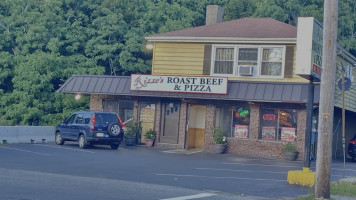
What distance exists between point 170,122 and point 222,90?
371cm

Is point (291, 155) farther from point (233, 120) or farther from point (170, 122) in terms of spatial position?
point (170, 122)

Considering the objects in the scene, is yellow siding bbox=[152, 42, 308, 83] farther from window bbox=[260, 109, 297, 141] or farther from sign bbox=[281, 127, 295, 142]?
sign bbox=[281, 127, 295, 142]

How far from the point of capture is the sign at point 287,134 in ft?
90.0

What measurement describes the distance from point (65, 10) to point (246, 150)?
20.3 meters

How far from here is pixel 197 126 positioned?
30.0 metres

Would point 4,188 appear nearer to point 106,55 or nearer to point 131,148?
point 131,148

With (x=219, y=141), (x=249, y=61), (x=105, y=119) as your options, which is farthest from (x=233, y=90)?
(x=105, y=119)

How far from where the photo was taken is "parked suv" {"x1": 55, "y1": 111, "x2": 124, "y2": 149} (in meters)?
26.3

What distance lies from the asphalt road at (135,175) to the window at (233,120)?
1808 millimetres

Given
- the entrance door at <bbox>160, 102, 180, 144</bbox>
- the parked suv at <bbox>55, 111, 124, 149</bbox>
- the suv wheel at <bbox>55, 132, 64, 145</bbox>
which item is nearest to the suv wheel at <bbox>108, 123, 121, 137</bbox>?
the parked suv at <bbox>55, 111, 124, 149</bbox>

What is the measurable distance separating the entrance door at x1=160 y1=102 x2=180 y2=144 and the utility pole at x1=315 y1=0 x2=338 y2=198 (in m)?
16.1

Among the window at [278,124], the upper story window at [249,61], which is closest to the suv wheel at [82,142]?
the upper story window at [249,61]

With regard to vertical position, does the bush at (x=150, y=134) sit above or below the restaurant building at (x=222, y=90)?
below

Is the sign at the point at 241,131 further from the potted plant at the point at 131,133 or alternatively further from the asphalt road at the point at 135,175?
the potted plant at the point at 131,133
